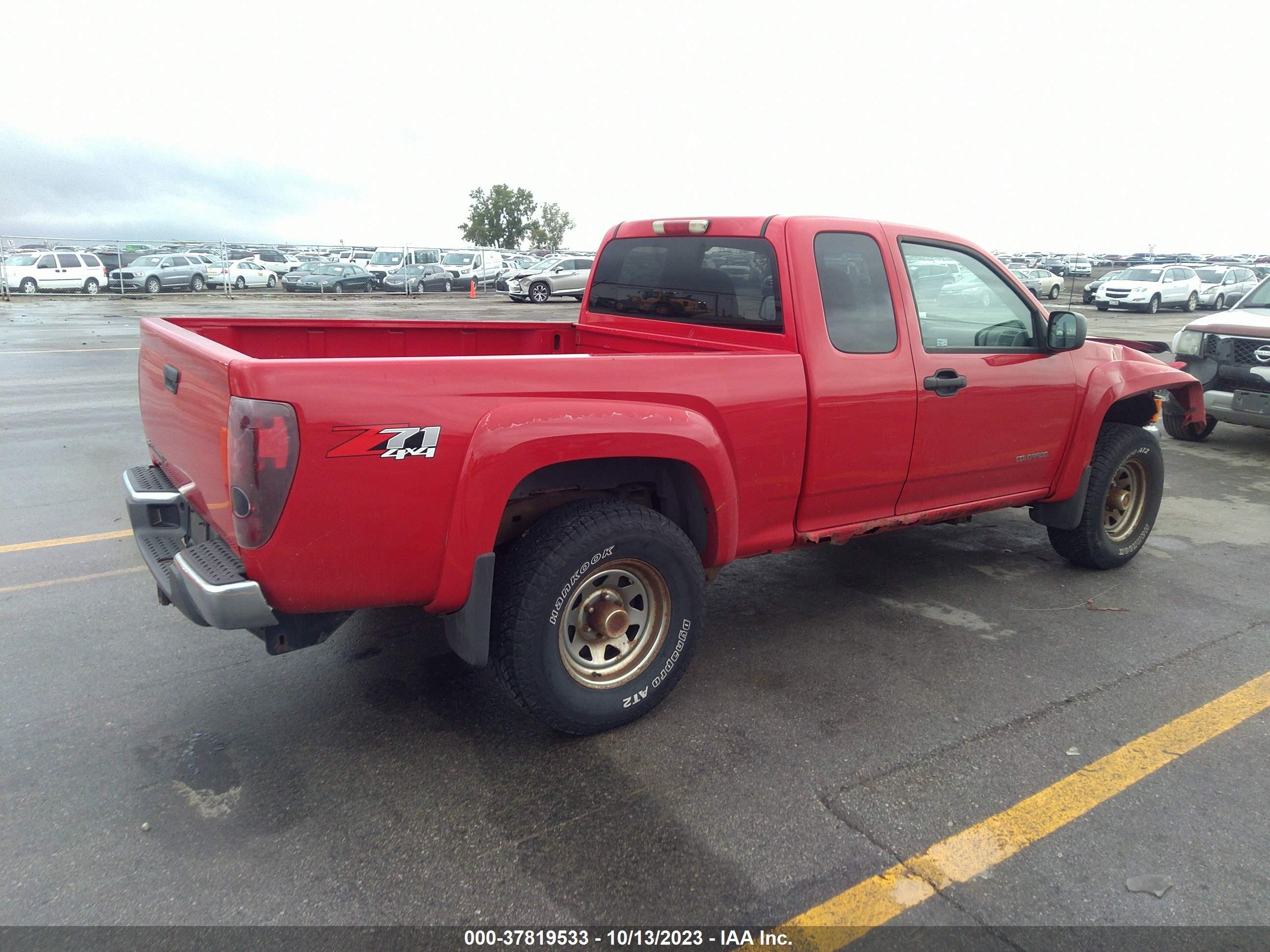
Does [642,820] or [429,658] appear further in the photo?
[429,658]

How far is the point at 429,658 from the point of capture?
4000 mm

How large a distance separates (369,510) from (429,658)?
4.60 feet

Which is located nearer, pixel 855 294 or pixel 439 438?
pixel 439 438

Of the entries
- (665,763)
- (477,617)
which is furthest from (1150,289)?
(477,617)

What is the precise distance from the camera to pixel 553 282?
1227 inches

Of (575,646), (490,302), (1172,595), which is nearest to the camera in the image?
(575,646)

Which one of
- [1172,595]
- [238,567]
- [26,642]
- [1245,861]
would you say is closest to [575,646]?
[238,567]

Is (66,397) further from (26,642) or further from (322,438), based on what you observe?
(322,438)

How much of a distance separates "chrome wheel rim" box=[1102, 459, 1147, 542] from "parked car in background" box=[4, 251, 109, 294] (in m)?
32.9

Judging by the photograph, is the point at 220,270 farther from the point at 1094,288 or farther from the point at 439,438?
the point at 439,438

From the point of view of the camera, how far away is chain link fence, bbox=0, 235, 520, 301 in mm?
30016

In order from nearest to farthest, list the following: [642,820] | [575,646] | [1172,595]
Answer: [642,820], [575,646], [1172,595]

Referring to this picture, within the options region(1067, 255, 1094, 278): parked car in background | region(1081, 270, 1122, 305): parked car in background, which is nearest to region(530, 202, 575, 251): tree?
region(1067, 255, 1094, 278): parked car in background

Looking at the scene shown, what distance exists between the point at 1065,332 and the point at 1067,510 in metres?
1.06
